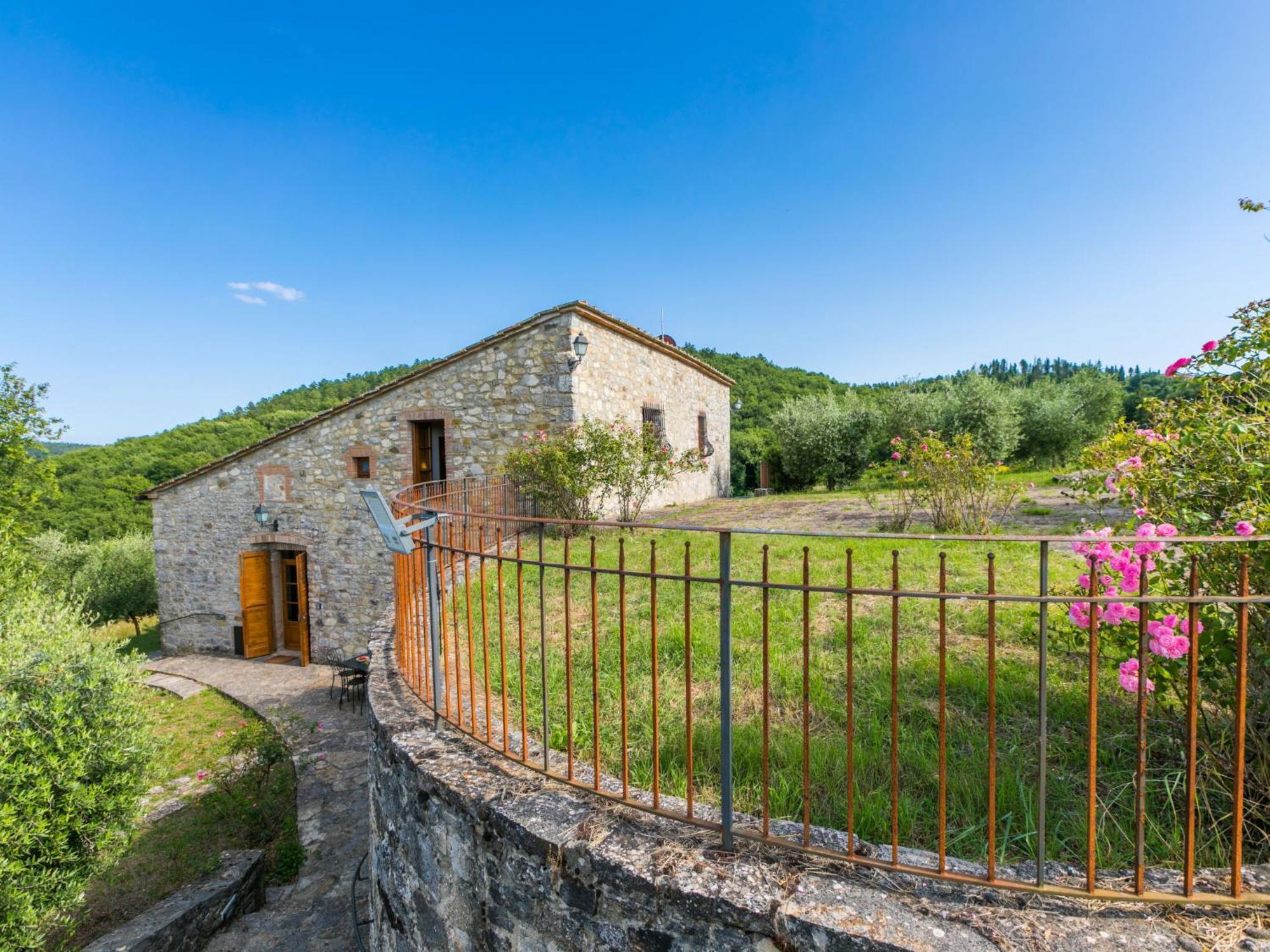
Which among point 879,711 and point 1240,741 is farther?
point 879,711

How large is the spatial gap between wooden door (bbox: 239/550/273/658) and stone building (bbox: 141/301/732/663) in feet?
0.10

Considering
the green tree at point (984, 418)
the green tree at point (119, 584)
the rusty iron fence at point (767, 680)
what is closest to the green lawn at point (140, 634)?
the green tree at point (119, 584)

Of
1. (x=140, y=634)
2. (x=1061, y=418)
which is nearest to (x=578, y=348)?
(x=1061, y=418)

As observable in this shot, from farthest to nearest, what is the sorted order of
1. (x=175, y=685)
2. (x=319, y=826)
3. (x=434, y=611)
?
1. (x=175, y=685)
2. (x=319, y=826)
3. (x=434, y=611)

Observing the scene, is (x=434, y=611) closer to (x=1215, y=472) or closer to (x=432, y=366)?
(x=1215, y=472)

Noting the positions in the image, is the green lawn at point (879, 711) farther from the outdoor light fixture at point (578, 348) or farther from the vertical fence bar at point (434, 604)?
the outdoor light fixture at point (578, 348)

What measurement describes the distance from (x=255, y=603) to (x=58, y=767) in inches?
350

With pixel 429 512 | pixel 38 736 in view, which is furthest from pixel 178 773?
pixel 429 512

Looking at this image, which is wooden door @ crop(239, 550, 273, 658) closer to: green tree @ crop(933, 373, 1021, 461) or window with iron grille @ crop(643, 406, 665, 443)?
window with iron grille @ crop(643, 406, 665, 443)

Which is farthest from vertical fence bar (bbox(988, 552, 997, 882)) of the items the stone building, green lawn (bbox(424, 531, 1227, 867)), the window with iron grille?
the window with iron grille

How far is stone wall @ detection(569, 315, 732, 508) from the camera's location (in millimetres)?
10508

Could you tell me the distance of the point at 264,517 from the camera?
1241 cm

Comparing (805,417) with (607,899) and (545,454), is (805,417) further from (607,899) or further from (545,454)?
(607,899)

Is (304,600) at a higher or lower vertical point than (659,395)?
lower
